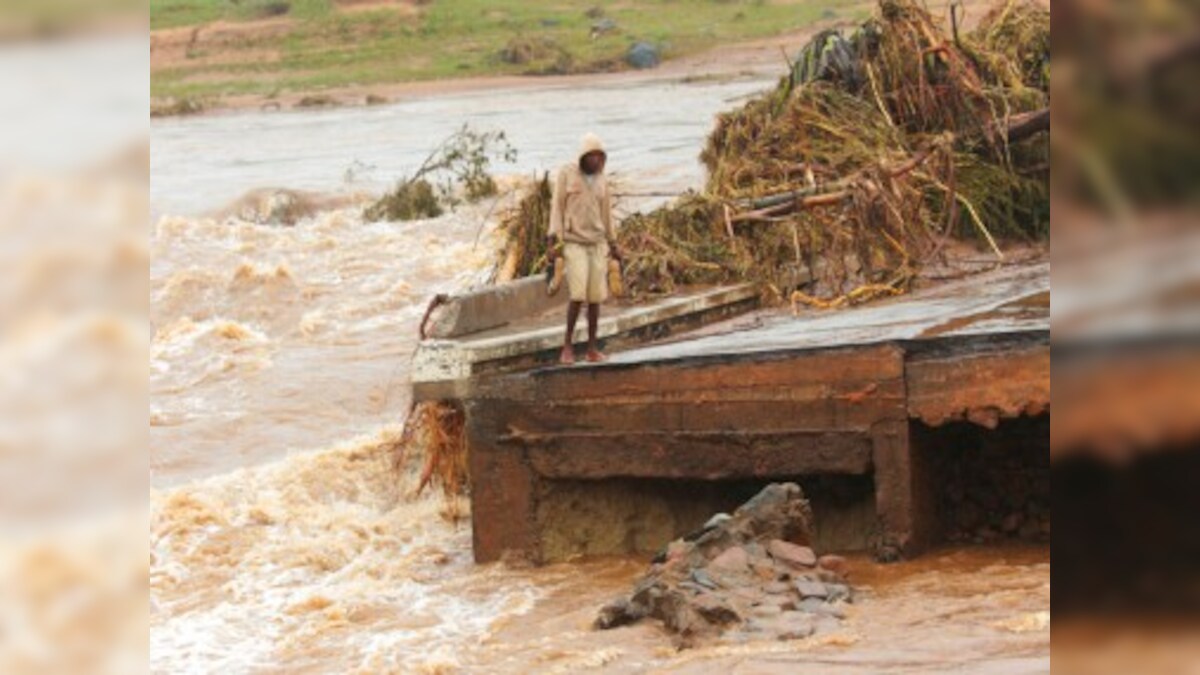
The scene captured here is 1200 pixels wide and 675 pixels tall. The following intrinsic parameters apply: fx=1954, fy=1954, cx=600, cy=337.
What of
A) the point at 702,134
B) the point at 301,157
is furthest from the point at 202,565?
the point at 301,157

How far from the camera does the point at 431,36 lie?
4428 centimetres

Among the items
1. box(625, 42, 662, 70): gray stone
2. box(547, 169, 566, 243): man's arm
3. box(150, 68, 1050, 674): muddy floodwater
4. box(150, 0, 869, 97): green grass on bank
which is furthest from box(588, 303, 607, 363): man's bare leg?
box(625, 42, 662, 70): gray stone

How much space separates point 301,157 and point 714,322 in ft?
69.8

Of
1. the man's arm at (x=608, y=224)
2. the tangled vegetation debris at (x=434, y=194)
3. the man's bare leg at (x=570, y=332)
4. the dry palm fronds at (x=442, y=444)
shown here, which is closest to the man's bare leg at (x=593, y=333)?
the man's bare leg at (x=570, y=332)

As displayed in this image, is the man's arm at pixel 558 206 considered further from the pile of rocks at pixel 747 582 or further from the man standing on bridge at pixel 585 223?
the pile of rocks at pixel 747 582

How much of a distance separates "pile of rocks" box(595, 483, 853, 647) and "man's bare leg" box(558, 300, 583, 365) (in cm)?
146

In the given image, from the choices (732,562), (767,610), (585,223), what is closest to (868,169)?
(585,223)

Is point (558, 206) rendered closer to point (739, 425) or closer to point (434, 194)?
point (739, 425)

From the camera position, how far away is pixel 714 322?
37.5 feet

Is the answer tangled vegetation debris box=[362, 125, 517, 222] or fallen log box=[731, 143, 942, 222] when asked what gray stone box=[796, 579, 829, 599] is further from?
tangled vegetation debris box=[362, 125, 517, 222]

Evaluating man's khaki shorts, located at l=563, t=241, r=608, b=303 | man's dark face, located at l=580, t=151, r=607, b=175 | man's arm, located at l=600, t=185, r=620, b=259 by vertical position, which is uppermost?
man's dark face, located at l=580, t=151, r=607, b=175

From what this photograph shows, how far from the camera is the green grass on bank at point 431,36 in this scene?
140 feet

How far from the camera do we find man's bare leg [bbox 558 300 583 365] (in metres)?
9.32

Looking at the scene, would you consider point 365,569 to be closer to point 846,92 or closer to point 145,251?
point 846,92
